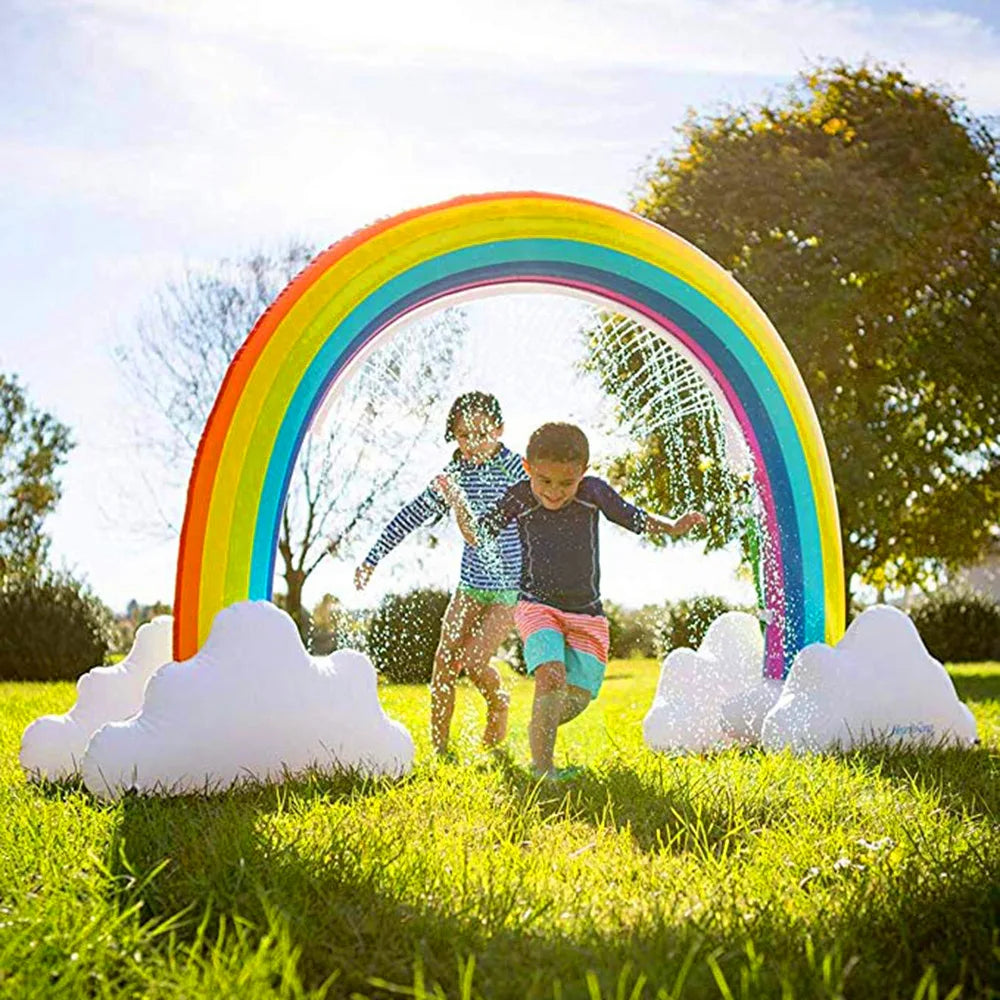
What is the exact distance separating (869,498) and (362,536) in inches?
334

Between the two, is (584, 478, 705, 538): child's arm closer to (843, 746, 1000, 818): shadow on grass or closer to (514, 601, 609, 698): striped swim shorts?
(514, 601, 609, 698): striped swim shorts

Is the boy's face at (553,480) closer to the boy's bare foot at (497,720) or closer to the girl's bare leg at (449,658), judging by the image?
the girl's bare leg at (449,658)

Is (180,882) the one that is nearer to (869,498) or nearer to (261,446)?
(261,446)

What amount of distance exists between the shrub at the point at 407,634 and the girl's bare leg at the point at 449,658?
0.32 meters

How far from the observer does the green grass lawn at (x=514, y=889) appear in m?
2.23

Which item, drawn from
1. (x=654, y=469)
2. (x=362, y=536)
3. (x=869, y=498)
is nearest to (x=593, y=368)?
(x=654, y=469)

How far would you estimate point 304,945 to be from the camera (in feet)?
7.86

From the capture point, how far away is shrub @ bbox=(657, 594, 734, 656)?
5887mm

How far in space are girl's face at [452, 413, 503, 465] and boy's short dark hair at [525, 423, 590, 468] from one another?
21.0 inches

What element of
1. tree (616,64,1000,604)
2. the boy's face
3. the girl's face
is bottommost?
the boy's face

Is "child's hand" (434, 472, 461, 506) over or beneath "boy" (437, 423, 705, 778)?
over

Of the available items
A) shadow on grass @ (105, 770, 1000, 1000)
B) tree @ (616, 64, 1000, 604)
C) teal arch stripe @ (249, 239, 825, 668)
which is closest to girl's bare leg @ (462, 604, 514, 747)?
teal arch stripe @ (249, 239, 825, 668)

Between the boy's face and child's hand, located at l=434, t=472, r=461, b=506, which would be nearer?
the boy's face

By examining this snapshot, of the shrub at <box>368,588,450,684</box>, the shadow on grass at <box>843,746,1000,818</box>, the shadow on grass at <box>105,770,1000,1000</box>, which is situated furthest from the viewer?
the shrub at <box>368,588,450,684</box>
